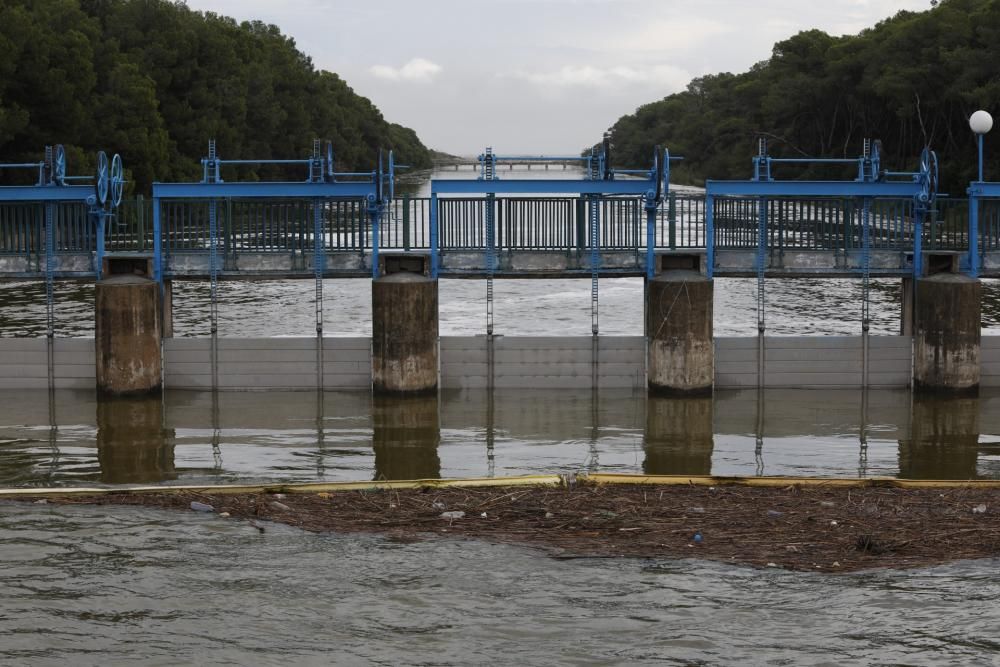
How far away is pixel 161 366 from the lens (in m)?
29.9

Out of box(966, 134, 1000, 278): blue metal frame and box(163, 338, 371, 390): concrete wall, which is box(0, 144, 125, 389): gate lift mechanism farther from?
box(966, 134, 1000, 278): blue metal frame

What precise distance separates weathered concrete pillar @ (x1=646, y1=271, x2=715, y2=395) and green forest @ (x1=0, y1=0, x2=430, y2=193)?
3982cm

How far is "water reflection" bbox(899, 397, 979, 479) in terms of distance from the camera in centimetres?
2364

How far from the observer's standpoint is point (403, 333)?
29.3 meters

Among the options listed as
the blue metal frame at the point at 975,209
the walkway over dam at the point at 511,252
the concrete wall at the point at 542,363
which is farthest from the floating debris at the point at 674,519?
the walkway over dam at the point at 511,252

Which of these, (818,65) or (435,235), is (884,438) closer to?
(435,235)

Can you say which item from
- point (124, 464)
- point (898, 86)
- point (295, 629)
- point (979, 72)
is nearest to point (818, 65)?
point (898, 86)

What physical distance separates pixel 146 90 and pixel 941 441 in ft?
191

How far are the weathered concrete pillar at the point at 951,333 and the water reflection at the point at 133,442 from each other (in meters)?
14.5

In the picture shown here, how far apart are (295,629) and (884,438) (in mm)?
14016

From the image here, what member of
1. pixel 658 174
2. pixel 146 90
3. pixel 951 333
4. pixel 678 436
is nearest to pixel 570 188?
→ pixel 658 174

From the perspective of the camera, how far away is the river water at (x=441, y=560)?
14633mm

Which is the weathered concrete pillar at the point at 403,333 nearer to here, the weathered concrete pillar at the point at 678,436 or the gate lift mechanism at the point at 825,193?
the weathered concrete pillar at the point at 678,436

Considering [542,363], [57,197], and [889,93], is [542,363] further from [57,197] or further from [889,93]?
[889,93]
